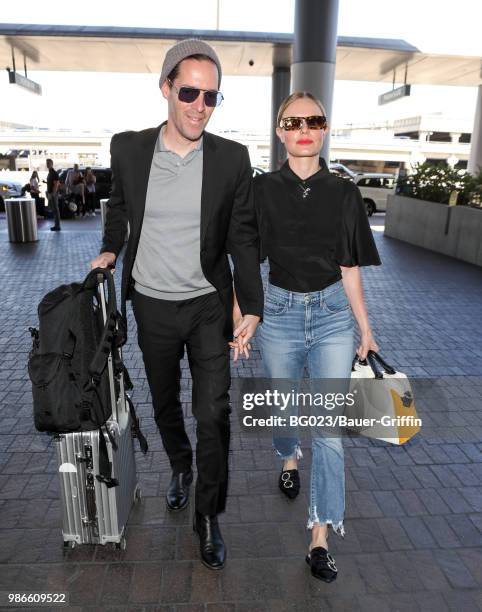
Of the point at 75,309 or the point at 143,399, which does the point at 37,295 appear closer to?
the point at 143,399

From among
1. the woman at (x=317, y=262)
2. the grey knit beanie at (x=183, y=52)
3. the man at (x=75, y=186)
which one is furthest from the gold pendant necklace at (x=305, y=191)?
the man at (x=75, y=186)

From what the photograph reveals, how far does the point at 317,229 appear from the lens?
2676 millimetres

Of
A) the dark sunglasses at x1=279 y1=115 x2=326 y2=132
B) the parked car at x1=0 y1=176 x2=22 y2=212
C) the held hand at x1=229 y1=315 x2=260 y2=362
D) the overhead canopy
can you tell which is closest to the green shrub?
the overhead canopy

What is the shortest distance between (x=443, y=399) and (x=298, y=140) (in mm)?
3284

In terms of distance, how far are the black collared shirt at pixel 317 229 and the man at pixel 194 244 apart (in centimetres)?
15

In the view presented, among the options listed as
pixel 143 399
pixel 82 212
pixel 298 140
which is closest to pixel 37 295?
pixel 143 399

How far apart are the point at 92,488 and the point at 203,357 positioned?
864mm

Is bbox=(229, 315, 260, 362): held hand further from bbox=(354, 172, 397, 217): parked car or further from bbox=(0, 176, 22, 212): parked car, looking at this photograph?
bbox=(354, 172, 397, 217): parked car

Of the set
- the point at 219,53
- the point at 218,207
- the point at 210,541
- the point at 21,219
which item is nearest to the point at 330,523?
the point at 210,541

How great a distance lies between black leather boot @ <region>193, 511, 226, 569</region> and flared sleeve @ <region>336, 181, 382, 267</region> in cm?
151

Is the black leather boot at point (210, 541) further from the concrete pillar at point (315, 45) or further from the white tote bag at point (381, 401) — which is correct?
the concrete pillar at point (315, 45)

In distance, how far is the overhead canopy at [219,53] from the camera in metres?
15.1

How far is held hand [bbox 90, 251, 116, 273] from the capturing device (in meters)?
2.64

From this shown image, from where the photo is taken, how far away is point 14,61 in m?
18.5
